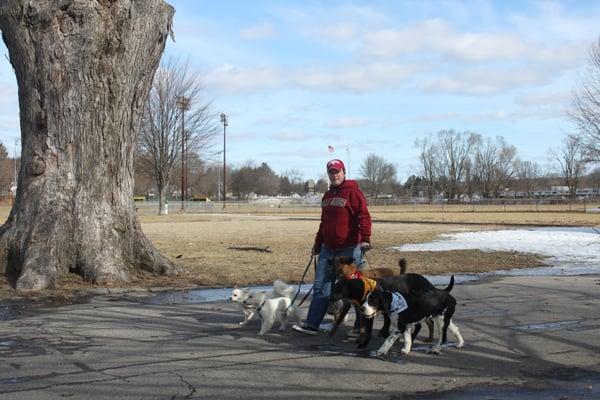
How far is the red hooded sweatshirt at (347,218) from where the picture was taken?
7.52 meters

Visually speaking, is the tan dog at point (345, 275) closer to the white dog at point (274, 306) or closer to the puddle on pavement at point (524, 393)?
the white dog at point (274, 306)

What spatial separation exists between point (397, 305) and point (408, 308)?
0.12 m

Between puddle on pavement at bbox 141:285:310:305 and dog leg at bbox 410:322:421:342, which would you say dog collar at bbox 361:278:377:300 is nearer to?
dog leg at bbox 410:322:421:342

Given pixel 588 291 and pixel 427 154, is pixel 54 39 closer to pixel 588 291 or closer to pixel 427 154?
pixel 588 291

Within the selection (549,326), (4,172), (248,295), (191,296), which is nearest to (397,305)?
(248,295)

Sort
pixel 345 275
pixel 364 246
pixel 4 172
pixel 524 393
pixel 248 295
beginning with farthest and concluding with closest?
1. pixel 4 172
2. pixel 248 295
3. pixel 364 246
4. pixel 345 275
5. pixel 524 393

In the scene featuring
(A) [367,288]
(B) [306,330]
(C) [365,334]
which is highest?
(A) [367,288]

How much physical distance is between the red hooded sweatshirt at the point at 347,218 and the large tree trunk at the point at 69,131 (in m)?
5.64

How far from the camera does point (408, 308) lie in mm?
6492

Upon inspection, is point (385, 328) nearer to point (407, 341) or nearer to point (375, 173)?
point (407, 341)

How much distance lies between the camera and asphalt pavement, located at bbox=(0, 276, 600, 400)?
531 cm

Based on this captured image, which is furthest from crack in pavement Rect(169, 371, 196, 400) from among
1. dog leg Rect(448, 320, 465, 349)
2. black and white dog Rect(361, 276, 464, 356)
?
dog leg Rect(448, 320, 465, 349)

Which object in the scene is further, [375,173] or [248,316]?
[375,173]

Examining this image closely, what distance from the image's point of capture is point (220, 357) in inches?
253
